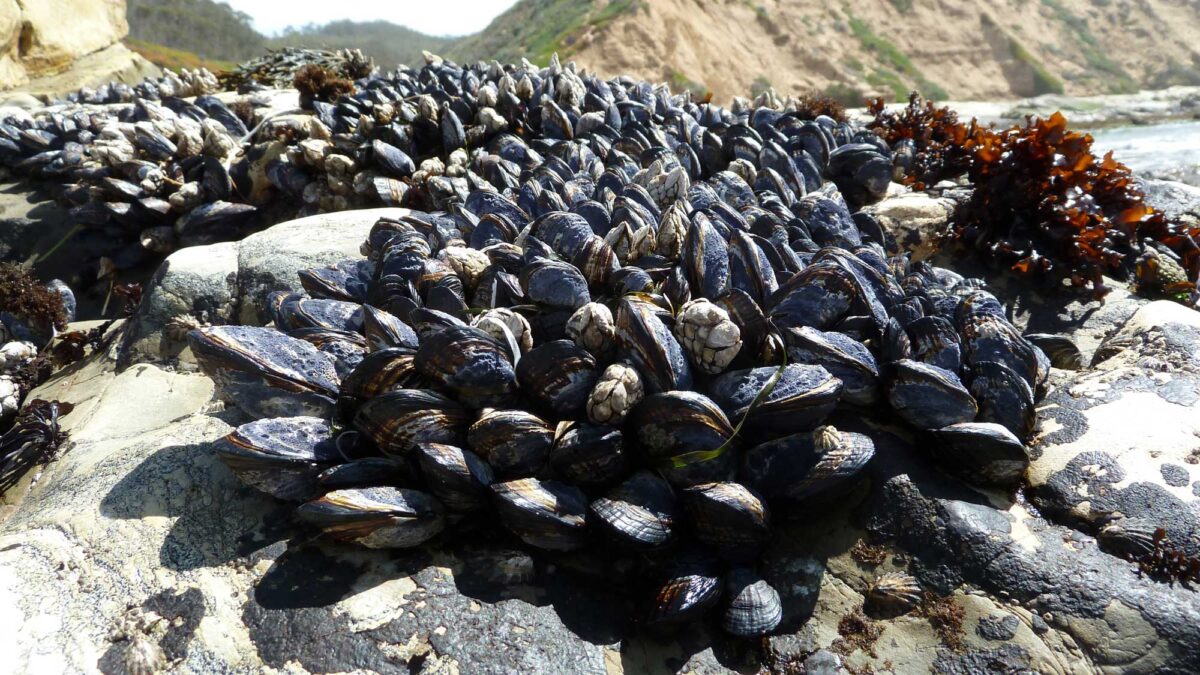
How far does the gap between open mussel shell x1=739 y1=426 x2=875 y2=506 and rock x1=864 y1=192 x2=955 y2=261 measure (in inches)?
89.6

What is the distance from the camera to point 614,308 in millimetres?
2762

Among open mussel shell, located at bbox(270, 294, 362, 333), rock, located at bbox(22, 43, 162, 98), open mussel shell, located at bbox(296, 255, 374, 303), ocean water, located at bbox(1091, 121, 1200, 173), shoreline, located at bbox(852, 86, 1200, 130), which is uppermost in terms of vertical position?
open mussel shell, located at bbox(270, 294, 362, 333)

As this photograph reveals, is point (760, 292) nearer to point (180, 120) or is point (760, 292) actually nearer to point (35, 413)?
point (35, 413)

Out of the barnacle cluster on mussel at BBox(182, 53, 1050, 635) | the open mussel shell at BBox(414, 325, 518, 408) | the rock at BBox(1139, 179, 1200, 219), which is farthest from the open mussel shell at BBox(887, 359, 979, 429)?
the rock at BBox(1139, 179, 1200, 219)

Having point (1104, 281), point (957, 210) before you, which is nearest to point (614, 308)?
point (957, 210)

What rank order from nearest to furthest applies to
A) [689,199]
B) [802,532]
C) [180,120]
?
[802,532], [689,199], [180,120]

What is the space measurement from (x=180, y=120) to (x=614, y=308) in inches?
219

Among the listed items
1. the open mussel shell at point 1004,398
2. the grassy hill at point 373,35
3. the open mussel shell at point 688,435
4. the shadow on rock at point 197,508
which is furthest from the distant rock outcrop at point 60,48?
→ the grassy hill at point 373,35

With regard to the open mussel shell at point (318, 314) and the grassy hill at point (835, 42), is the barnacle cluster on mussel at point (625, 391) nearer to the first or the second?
the open mussel shell at point (318, 314)

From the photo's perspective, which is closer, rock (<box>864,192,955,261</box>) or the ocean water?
rock (<box>864,192,955,261</box>)

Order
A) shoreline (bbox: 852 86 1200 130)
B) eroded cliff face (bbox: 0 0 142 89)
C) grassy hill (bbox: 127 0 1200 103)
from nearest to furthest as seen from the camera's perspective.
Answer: eroded cliff face (bbox: 0 0 142 89)
shoreline (bbox: 852 86 1200 130)
grassy hill (bbox: 127 0 1200 103)

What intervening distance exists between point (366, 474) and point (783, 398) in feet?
4.48

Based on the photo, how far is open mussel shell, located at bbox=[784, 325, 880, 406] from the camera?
2.42 m

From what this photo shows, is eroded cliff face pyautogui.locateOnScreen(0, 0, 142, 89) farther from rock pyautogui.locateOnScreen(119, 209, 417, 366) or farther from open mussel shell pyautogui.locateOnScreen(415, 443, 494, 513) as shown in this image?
open mussel shell pyautogui.locateOnScreen(415, 443, 494, 513)
